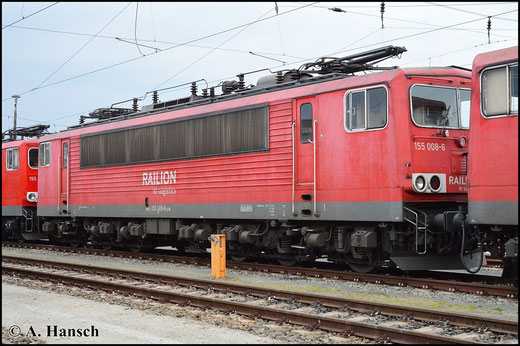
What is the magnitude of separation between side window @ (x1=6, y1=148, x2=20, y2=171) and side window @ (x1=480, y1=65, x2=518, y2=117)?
68.1ft

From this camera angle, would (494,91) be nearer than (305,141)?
Yes

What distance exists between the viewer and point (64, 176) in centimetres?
2295

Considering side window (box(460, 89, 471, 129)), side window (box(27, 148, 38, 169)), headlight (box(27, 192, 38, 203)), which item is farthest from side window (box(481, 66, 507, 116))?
side window (box(27, 148, 38, 169))

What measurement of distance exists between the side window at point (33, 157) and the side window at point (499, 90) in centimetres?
2032

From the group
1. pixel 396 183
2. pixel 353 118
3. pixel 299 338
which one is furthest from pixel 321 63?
pixel 299 338

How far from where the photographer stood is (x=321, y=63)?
15008mm

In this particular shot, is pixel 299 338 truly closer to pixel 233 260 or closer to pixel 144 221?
pixel 233 260

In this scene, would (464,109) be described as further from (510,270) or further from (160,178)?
(160,178)

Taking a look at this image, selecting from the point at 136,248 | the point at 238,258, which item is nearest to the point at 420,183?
the point at 238,258

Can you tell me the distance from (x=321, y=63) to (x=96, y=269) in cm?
710

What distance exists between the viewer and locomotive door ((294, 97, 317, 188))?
14.1 metres

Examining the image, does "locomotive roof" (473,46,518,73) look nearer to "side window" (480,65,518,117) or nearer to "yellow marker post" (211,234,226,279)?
"side window" (480,65,518,117)

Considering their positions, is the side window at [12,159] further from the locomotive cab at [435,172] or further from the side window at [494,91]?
the side window at [494,91]

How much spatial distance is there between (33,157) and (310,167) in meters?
16.3
